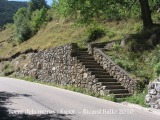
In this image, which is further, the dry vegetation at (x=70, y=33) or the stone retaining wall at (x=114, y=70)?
the dry vegetation at (x=70, y=33)

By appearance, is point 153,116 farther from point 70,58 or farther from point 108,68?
point 70,58

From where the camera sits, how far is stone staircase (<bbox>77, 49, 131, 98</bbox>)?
15.9m

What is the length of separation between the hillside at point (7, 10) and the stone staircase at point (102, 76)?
73973mm

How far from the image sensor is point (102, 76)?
17.5 meters

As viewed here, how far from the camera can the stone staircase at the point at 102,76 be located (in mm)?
15880

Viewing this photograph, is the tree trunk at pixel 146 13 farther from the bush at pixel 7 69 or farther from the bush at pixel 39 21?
the bush at pixel 39 21

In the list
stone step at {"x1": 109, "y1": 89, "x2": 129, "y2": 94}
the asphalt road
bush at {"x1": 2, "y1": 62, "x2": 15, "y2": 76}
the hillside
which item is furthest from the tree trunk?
the hillside

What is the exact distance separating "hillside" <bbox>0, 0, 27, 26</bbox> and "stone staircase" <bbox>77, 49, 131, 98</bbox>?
74.0m

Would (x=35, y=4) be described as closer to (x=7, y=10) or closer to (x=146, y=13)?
(x=7, y=10)

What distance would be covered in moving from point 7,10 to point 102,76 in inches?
3395

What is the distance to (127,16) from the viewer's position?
28406mm

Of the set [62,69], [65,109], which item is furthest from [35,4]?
[65,109]

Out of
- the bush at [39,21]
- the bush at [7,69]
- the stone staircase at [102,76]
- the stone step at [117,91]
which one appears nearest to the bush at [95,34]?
the stone staircase at [102,76]

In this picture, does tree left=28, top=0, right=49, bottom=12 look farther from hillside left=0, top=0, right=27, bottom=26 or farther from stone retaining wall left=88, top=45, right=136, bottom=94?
stone retaining wall left=88, top=45, right=136, bottom=94
